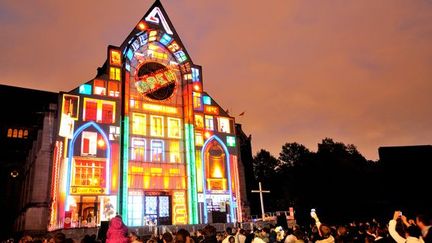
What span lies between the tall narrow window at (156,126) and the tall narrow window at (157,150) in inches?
35.7

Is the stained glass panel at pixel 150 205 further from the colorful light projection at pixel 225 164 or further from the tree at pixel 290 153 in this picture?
the tree at pixel 290 153

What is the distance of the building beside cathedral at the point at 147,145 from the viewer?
110 ft

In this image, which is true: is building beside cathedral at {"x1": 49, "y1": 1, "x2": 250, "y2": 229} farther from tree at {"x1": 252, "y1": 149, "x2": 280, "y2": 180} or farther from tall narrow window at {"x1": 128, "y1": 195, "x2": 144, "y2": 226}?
tree at {"x1": 252, "y1": 149, "x2": 280, "y2": 180}

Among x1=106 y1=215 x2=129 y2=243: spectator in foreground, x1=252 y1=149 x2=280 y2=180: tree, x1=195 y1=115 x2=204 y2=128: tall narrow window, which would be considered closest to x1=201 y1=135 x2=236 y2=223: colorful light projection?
x1=195 y1=115 x2=204 y2=128: tall narrow window

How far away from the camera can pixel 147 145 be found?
1540 inches

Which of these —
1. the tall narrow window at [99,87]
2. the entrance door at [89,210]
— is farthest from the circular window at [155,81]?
the entrance door at [89,210]

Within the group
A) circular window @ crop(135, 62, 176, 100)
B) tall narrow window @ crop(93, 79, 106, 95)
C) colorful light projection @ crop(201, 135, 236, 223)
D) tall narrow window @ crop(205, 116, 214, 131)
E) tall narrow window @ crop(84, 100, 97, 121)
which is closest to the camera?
tall narrow window @ crop(84, 100, 97, 121)

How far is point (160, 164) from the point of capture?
39.5m

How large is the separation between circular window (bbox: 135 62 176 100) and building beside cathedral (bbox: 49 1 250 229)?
117 mm

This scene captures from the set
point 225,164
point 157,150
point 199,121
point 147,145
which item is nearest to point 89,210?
point 147,145

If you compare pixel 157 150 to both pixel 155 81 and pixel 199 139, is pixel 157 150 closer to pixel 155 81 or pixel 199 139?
pixel 199 139

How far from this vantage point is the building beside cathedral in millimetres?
33531

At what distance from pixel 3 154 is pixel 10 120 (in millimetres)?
5964

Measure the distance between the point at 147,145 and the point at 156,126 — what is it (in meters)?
2.53
